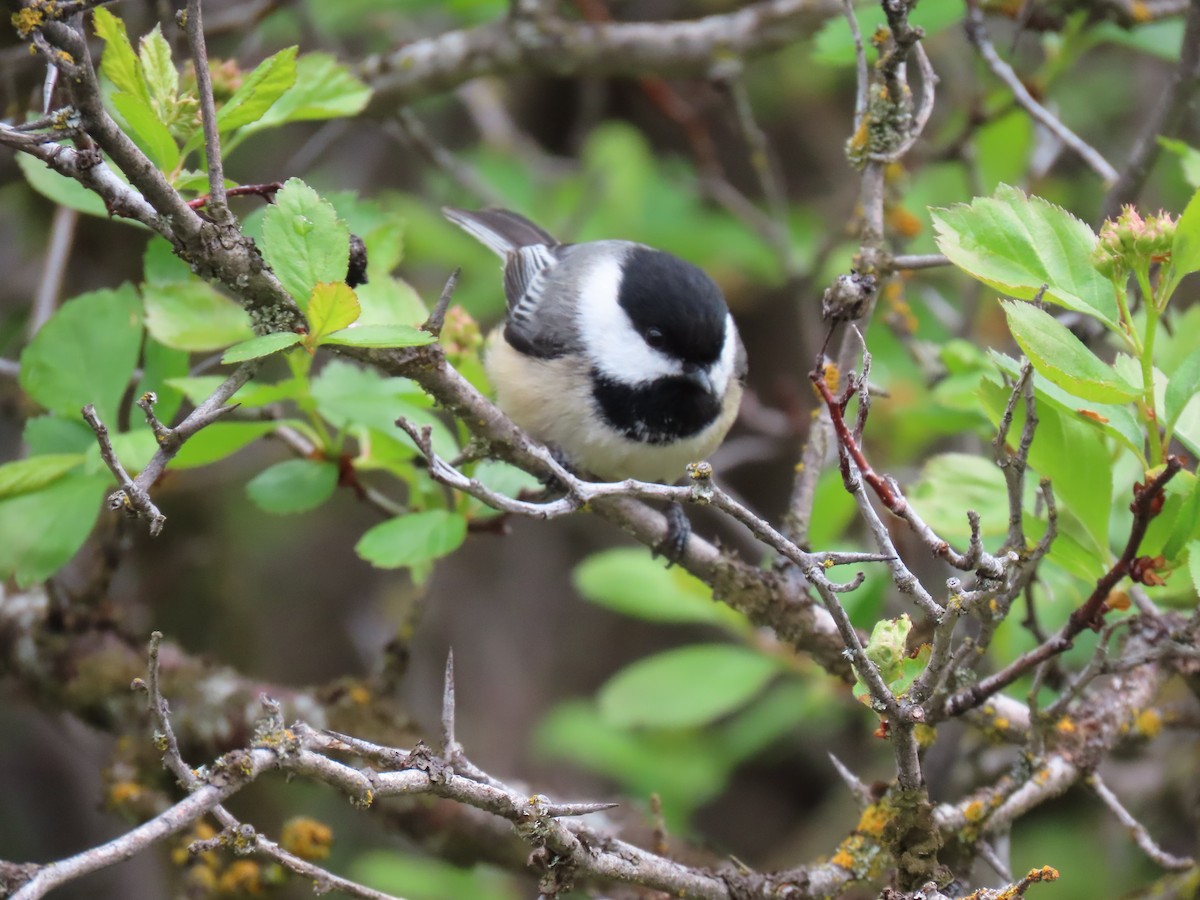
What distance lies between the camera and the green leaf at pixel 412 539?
2.16 metres

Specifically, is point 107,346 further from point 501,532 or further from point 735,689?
point 735,689

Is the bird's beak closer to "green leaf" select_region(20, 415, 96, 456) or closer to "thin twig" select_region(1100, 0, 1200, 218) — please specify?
"thin twig" select_region(1100, 0, 1200, 218)

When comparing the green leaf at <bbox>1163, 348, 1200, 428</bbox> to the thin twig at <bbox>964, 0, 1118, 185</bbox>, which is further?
the thin twig at <bbox>964, 0, 1118, 185</bbox>

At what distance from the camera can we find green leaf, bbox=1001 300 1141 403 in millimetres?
1573

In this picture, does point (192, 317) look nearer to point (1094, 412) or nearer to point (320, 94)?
point (320, 94)

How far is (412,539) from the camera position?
2.21 m

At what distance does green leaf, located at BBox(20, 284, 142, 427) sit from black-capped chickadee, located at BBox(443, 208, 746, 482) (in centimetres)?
102

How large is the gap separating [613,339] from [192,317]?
1064 mm

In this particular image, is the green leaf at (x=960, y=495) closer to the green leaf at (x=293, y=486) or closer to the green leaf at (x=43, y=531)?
the green leaf at (x=293, y=486)

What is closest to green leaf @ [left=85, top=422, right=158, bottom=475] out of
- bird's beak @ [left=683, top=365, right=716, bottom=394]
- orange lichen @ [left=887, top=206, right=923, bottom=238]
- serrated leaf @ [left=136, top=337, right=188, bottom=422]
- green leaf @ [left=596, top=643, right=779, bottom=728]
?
serrated leaf @ [left=136, top=337, right=188, bottom=422]

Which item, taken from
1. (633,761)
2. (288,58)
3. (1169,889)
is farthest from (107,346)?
(633,761)

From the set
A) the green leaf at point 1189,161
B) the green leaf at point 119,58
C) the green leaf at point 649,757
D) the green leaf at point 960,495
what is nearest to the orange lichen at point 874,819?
the green leaf at point 960,495

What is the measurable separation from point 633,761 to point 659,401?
197 centimetres

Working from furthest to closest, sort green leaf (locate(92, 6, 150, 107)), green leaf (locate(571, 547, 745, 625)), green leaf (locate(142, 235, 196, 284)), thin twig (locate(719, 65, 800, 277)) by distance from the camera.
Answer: thin twig (locate(719, 65, 800, 277)), green leaf (locate(571, 547, 745, 625)), green leaf (locate(142, 235, 196, 284)), green leaf (locate(92, 6, 150, 107))
